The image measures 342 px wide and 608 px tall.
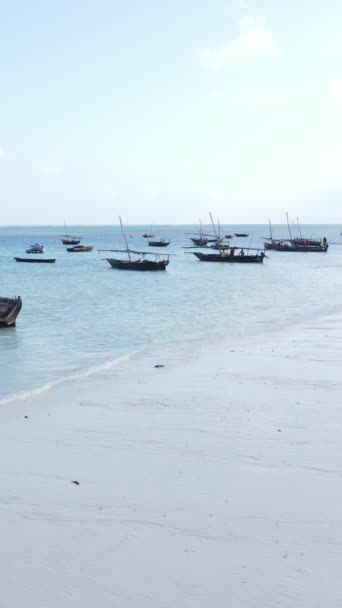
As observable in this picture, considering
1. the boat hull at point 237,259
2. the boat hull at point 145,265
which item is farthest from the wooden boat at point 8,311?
the boat hull at point 237,259

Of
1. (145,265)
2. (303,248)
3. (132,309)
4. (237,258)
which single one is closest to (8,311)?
(132,309)

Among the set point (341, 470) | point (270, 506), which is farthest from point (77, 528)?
point (341, 470)

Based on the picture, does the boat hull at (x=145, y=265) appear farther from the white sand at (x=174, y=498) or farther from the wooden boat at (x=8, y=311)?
the white sand at (x=174, y=498)

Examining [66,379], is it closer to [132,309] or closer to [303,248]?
[132,309]

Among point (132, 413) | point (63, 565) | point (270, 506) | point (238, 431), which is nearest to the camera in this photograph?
point (63, 565)

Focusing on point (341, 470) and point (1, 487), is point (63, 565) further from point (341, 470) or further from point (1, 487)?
point (341, 470)

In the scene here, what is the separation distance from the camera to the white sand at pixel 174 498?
6.35m

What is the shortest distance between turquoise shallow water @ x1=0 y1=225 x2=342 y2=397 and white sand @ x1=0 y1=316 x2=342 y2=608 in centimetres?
460

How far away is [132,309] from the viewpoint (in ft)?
117

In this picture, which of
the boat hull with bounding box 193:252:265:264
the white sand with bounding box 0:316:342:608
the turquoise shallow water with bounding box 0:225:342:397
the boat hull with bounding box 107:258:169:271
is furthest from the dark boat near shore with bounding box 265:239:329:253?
the white sand with bounding box 0:316:342:608

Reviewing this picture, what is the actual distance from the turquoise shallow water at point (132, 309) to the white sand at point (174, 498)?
15.1 feet

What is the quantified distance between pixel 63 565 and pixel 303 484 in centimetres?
355

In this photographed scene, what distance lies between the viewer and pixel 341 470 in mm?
9219

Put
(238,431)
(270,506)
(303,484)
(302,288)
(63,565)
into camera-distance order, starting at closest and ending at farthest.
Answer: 1. (63,565)
2. (270,506)
3. (303,484)
4. (238,431)
5. (302,288)
